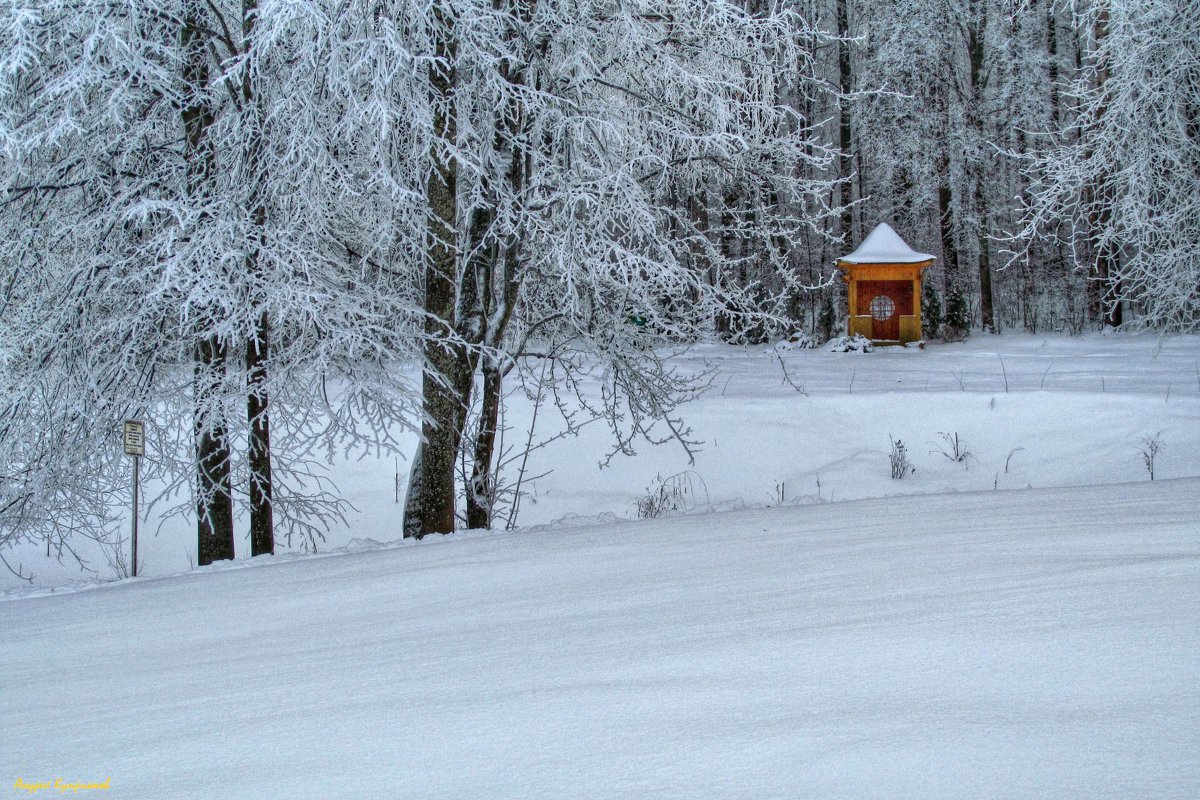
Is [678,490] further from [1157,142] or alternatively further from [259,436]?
[1157,142]

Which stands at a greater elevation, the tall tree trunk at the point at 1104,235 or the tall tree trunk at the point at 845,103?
the tall tree trunk at the point at 845,103

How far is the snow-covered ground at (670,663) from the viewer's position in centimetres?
158

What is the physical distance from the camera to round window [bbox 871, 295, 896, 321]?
66.6ft

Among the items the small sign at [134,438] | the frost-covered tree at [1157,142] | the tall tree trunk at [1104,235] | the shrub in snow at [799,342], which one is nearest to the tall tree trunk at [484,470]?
the small sign at [134,438]

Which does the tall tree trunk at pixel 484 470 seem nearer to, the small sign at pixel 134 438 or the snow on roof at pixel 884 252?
the small sign at pixel 134 438

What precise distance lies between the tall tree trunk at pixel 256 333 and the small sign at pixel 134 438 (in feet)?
2.21

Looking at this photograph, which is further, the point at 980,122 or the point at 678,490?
the point at 980,122

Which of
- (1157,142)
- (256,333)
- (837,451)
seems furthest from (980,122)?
(256,333)

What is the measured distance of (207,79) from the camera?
7.50m

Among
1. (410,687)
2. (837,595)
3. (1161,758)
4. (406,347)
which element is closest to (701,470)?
(406,347)

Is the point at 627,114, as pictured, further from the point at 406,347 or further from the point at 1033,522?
the point at 1033,522

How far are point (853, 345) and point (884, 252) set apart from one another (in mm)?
2186

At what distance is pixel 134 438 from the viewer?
6523 millimetres

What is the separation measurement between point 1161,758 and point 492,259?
6.87 m
